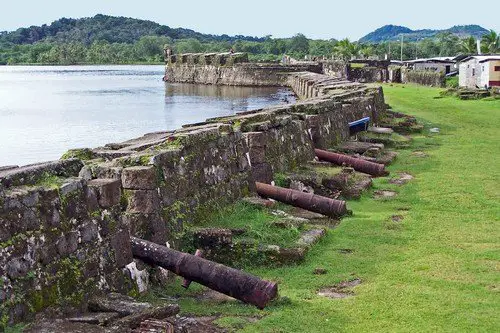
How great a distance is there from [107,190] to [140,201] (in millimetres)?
1038

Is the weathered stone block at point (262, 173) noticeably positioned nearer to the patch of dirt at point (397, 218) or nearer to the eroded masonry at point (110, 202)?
the eroded masonry at point (110, 202)

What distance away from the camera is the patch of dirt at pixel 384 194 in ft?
45.6

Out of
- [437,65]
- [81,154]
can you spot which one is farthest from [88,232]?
[437,65]

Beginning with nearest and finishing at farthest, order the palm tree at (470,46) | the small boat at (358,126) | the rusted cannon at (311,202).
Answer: the rusted cannon at (311,202)
the small boat at (358,126)
the palm tree at (470,46)

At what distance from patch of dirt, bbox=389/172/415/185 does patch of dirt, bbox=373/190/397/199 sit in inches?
39.1

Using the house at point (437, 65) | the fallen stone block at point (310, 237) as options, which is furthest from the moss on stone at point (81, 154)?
the house at point (437, 65)

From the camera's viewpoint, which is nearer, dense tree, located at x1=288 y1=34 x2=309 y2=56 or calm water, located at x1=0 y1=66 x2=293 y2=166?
calm water, located at x1=0 y1=66 x2=293 y2=166

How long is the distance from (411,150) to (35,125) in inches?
961

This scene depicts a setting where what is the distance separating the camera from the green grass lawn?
7293 millimetres

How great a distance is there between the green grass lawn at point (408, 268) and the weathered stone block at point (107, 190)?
130 centimetres

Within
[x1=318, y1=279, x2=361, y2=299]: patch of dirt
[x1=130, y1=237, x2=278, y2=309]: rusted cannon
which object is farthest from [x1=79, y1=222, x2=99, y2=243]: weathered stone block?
[x1=318, y1=279, x2=361, y2=299]: patch of dirt

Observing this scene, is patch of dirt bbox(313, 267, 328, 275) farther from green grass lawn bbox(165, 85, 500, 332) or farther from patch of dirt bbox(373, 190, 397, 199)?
patch of dirt bbox(373, 190, 397, 199)

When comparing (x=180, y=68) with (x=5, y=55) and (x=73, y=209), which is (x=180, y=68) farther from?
(x=5, y=55)

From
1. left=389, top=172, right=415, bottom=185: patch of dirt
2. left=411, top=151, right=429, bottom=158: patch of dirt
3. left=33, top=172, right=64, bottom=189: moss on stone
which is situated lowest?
left=411, top=151, right=429, bottom=158: patch of dirt
